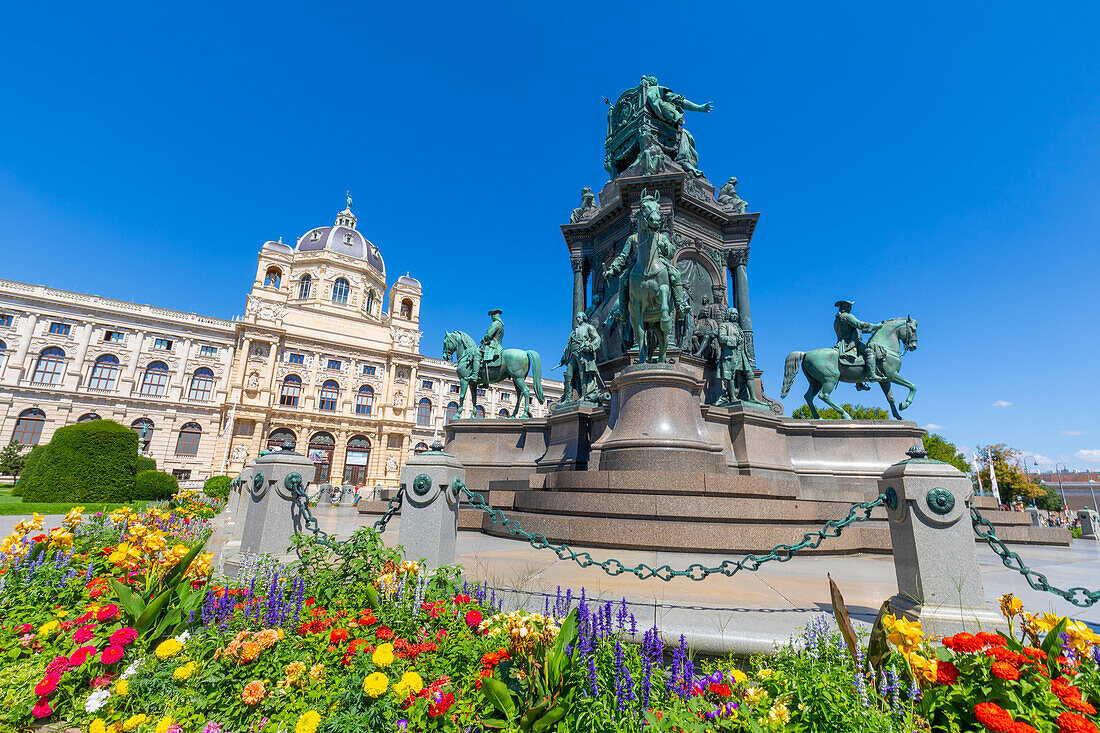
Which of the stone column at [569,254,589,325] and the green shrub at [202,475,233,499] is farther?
the green shrub at [202,475,233,499]

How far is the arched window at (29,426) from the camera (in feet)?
156

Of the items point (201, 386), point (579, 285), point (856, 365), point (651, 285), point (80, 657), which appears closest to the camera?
point (80, 657)

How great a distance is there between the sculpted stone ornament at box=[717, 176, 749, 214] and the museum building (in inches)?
1387

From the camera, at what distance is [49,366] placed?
165ft

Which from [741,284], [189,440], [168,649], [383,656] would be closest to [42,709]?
[168,649]

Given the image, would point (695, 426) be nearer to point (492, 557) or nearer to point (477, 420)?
point (492, 557)

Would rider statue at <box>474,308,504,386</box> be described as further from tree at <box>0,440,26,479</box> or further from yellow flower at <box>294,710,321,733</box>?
tree at <box>0,440,26,479</box>

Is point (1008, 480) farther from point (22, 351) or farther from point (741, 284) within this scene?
point (22, 351)

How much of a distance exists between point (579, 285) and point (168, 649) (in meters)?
15.8

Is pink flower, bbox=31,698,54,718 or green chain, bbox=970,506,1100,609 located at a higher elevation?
green chain, bbox=970,506,1100,609

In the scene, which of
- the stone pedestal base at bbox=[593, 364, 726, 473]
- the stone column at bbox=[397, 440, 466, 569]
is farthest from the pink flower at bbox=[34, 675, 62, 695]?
the stone pedestal base at bbox=[593, 364, 726, 473]

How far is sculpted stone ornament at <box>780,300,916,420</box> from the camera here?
1339 centimetres

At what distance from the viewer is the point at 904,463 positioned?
165 inches

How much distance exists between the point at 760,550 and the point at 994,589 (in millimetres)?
2575
